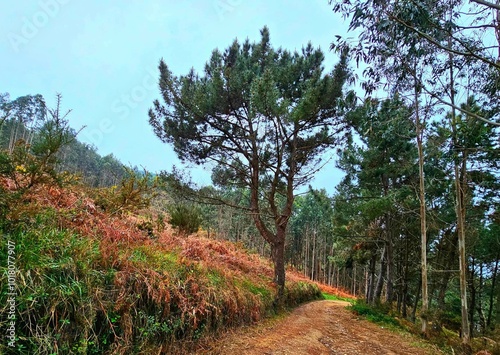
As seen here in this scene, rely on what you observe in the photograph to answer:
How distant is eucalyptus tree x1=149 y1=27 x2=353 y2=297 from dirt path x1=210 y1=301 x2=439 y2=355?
186 cm

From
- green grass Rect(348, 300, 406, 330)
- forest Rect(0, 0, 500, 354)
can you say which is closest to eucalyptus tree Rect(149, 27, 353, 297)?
forest Rect(0, 0, 500, 354)

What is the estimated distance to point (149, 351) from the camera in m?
3.09

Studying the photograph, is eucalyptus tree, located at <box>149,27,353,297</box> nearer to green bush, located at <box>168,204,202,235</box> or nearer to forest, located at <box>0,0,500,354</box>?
forest, located at <box>0,0,500,354</box>

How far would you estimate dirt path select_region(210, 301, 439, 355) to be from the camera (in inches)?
172

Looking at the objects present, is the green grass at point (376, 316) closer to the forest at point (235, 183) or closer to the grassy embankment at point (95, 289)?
the forest at point (235, 183)

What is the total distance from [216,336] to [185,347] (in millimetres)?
767

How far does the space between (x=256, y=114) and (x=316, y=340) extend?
5269 millimetres

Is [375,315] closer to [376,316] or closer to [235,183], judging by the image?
[376,316]

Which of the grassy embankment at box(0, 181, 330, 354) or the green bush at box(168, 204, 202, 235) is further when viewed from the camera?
the green bush at box(168, 204, 202, 235)

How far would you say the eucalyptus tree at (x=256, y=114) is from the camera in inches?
269

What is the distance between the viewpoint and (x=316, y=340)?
544 cm

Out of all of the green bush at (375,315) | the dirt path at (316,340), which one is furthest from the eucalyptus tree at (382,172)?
the dirt path at (316,340)

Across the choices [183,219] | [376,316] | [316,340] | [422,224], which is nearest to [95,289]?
[316,340]

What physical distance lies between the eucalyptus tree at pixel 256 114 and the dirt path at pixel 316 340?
6.11 ft
